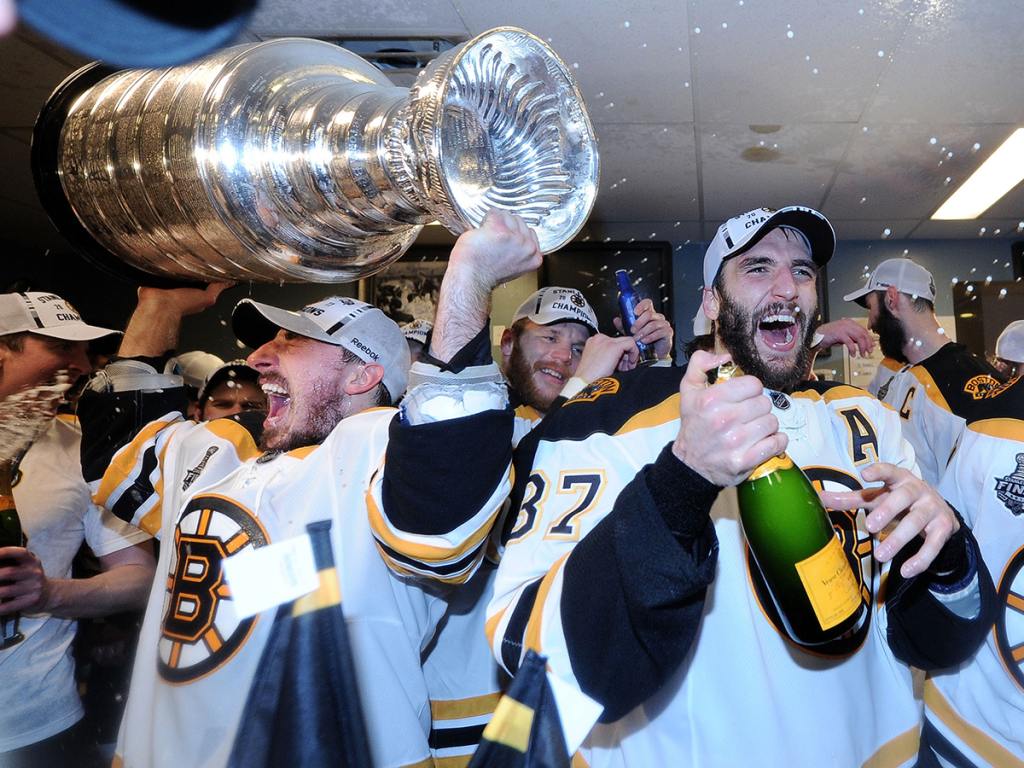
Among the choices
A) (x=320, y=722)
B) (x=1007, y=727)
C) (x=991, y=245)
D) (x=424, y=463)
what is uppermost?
(x=991, y=245)

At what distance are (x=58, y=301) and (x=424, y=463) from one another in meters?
0.28

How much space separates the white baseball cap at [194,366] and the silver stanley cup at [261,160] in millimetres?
261

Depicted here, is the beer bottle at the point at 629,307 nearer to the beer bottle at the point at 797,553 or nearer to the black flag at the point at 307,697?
the beer bottle at the point at 797,553

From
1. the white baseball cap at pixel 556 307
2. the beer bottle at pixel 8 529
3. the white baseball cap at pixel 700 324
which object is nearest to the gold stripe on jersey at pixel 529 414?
the white baseball cap at pixel 556 307

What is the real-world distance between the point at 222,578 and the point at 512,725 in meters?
0.31

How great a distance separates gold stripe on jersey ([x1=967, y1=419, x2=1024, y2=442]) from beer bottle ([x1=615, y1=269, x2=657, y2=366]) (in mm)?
525

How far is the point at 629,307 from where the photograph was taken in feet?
3.96

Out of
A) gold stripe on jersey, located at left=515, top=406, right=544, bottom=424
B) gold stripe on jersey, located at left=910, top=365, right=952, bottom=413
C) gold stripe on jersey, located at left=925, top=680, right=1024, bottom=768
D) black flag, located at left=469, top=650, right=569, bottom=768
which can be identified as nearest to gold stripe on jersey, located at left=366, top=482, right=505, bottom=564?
black flag, located at left=469, top=650, right=569, bottom=768

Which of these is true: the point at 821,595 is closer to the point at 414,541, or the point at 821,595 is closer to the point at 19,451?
the point at 414,541

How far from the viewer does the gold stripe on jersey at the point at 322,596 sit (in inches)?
16.9

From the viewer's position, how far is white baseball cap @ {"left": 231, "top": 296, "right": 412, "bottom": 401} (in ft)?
1.94

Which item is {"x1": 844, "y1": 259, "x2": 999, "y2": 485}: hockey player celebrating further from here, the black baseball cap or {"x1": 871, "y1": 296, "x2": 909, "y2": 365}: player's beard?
the black baseball cap

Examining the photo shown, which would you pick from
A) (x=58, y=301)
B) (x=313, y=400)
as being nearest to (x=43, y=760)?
(x=58, y=301)

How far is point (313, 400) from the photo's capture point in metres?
0.93
